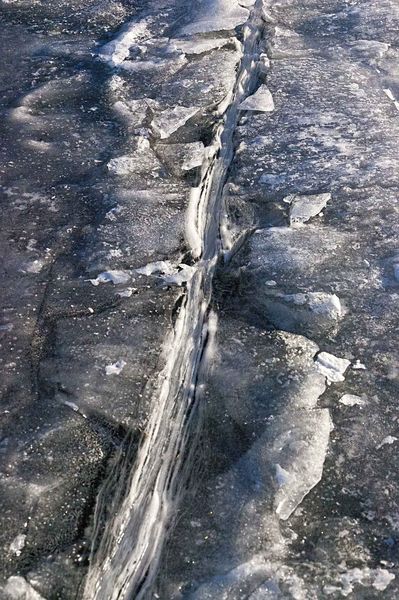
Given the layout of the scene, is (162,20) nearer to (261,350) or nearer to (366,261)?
(366,261)

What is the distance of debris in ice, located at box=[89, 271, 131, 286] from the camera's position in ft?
7.59

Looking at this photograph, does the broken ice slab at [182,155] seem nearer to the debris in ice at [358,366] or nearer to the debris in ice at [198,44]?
the debris in ice at [198,44]

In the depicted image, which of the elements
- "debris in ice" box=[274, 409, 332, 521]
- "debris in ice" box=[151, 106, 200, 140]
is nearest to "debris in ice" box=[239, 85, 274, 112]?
"debris in ice" box=[151, 106, 200, 140]

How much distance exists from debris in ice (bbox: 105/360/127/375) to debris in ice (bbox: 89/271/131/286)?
358 millimetres

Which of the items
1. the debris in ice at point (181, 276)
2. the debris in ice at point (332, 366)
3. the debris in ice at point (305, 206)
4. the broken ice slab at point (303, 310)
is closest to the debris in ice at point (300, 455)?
the debris in ice at point (332, 366)

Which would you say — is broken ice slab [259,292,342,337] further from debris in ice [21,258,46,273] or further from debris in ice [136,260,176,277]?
debris in ice [21,258,46,273]

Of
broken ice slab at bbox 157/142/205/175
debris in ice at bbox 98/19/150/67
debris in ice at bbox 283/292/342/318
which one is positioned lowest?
debris in ice at bbox 283/292/342/318

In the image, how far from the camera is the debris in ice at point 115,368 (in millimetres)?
2002

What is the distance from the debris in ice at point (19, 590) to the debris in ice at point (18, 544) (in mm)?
62

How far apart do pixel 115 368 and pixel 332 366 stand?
0.59 metres

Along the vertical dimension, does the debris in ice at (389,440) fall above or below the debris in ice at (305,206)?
below

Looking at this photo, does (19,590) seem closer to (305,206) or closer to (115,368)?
(115,368)

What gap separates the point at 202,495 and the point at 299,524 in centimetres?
23

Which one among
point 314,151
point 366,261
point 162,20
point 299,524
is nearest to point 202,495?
point 299,524
